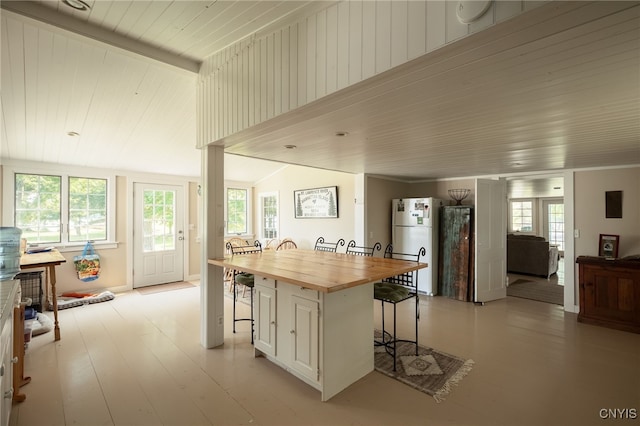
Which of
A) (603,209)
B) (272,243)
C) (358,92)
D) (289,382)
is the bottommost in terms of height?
(289,382)

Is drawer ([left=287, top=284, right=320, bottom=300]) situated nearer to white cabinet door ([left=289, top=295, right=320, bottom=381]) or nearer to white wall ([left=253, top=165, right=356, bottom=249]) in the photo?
white cabinet door ([left=289, top=295, right=320, bottom=381])

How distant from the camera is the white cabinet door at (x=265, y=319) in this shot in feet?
8.42

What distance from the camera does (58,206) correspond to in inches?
185

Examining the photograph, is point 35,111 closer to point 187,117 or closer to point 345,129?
point 187,117

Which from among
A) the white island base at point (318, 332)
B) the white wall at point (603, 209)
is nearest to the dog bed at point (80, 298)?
the white island base at point (318, 332)

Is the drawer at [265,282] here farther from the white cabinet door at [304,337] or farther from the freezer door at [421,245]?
the freezer door at [421,245]

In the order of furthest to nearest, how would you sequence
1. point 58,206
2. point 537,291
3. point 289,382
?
point 537,291 < point 58,206 < point 289,382

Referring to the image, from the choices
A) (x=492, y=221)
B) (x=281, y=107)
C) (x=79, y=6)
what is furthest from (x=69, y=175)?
(x=492, y=221)

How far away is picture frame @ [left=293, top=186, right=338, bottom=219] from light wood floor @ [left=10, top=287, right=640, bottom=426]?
2786 millimetres

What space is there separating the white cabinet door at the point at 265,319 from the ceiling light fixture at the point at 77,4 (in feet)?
7.90

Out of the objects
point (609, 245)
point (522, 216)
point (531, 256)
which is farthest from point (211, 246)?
point (522, 216)

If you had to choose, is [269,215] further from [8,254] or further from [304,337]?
[304,337]

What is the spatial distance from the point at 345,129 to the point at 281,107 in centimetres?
72

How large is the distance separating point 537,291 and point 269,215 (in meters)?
5.57
